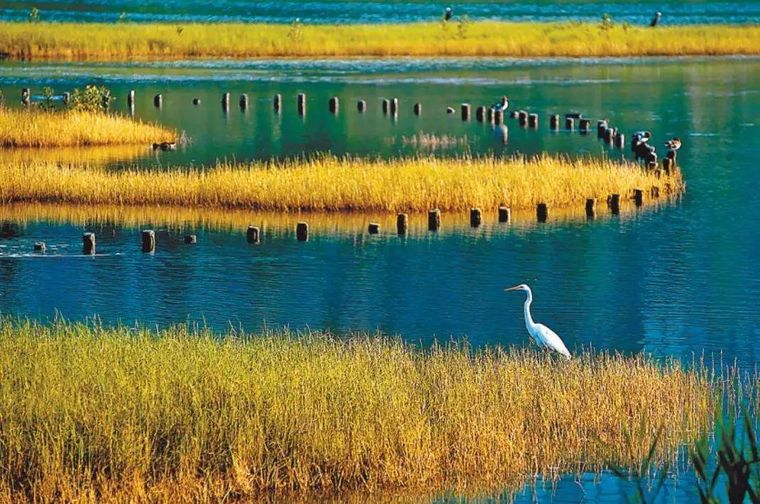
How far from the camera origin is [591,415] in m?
16.2

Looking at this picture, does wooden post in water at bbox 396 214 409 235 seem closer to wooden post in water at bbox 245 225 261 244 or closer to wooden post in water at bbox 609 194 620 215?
wooden post in water at bbox 245 225 261 244

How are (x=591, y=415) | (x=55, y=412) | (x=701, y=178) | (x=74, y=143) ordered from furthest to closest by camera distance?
(x=74, y=143) < (x=701, y=178) < (x=591, y=415) < (x=55, y=412)

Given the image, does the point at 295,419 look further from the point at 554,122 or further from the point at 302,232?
the point at 554,122

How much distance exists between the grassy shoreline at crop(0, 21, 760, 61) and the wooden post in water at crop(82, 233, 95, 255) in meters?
48.4

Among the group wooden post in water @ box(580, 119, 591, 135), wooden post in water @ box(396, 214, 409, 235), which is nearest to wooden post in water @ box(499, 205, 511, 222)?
wooden post in water @ box(396, 214, 409, 235)

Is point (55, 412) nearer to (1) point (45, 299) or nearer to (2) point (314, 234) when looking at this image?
(1) point (45, 299)

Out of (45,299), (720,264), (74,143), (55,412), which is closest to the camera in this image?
(55,412)

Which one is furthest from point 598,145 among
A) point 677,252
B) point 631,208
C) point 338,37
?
point 338,37

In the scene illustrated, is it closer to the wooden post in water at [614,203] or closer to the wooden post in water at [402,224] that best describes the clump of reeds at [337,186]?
the wooden post in water at [614,203]

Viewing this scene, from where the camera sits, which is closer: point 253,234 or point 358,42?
point 253,234

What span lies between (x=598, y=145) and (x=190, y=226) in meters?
16.7

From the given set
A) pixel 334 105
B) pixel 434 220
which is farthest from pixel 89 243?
pixel 334 105

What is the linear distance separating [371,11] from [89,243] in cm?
8806

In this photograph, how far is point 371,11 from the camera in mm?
114312
